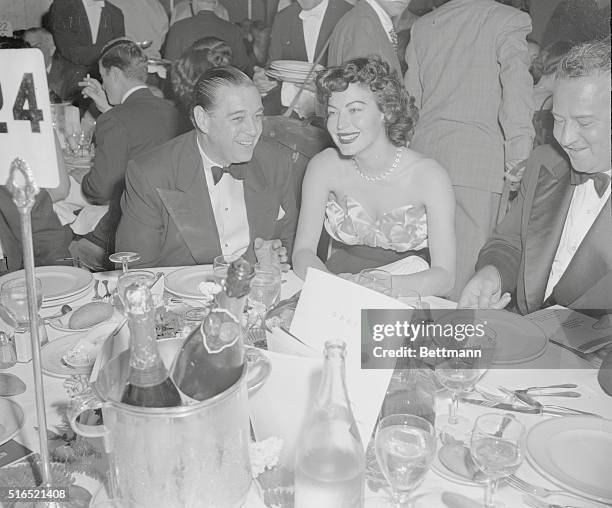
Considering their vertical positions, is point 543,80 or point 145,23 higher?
point 145,23

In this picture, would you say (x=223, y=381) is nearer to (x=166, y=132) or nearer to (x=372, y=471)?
(x=372, y=471)

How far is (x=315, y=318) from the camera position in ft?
2.40

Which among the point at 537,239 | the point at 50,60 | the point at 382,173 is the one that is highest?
the point at 50,60

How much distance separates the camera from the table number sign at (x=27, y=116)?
0.66 metres

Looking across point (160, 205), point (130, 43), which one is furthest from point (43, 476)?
point (130, 43)

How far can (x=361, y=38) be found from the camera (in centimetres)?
231

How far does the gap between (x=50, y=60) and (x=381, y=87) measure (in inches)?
83.1

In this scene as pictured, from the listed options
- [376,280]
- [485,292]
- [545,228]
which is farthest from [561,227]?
[376,280]

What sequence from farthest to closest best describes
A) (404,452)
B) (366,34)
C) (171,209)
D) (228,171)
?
(366,34) → (228,171) → (171,209) → (404,452)

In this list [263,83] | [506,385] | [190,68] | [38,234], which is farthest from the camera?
[263,83]

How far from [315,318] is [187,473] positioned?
235 millimetres

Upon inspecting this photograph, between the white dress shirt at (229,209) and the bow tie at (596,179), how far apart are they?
86 cm

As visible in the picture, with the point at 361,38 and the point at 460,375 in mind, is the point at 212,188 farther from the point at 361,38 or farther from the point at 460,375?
the point at 460,375

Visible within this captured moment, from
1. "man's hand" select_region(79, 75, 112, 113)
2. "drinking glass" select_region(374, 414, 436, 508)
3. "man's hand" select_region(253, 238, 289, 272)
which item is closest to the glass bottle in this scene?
"drinking glass" select_region(374, 414, 436, 508)
